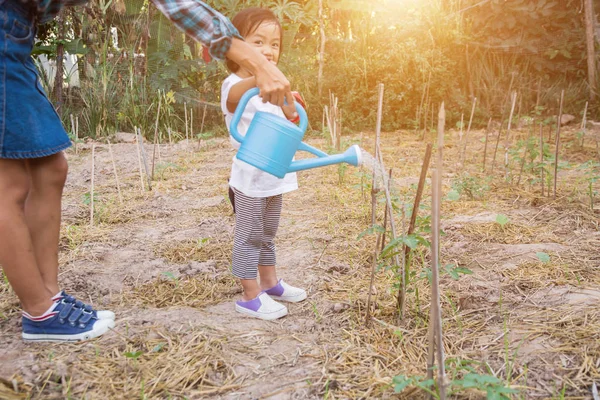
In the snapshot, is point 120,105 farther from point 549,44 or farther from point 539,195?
point 549,44

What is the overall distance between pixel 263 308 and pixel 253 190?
42 centimetres

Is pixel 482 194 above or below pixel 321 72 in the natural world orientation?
below

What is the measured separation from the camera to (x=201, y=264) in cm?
225

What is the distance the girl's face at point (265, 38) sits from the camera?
1730 mm

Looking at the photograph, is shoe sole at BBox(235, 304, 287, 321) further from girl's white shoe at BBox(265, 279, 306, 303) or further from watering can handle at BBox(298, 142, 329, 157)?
watering can handle at BBox(298, 142, 329, 157)

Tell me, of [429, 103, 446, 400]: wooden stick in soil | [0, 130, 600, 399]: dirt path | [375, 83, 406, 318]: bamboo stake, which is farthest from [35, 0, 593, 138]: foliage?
[429, 103, 446, 400]: wooden stick in soil

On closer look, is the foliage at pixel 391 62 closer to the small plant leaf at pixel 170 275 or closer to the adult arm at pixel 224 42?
the small plant leaf at pixel 170 275

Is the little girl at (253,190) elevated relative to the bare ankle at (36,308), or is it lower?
elevated

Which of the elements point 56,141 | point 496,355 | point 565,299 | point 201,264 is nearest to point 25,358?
point 56,141

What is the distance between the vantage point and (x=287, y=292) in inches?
75.8

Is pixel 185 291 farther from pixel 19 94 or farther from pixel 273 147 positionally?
pixel 19 94

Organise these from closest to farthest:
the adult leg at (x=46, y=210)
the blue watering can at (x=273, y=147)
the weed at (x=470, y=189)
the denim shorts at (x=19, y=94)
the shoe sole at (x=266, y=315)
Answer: the denim shorts at (x=19, y=94) < the blue watering can at (x=273, y=147) < the adult leg at (x=46, y=210) < the shoe sole at (x=266, y=315) < the weed at (x=470, y=189)

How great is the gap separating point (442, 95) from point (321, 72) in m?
1.65

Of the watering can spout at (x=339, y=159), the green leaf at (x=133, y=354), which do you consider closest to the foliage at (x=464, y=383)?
the watering can spout at (x=339, y=159)
